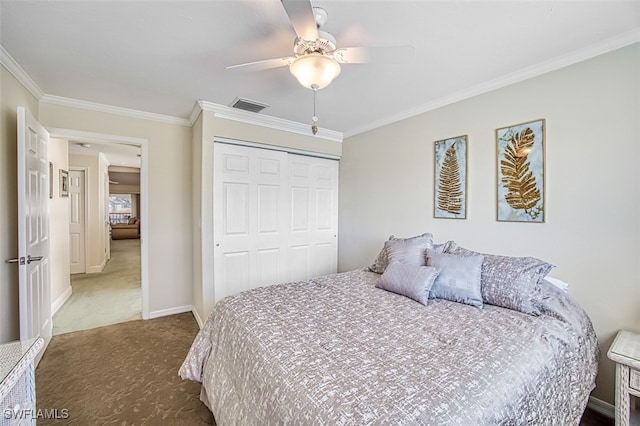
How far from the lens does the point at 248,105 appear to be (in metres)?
2.90

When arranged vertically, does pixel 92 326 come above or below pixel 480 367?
below

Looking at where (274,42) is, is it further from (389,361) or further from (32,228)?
(32,228)

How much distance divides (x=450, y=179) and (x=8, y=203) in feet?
12.3

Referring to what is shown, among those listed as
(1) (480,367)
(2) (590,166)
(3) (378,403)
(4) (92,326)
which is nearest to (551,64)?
(2) (590,166)

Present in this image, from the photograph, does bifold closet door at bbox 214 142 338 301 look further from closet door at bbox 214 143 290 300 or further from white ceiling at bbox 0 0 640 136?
white ceiling at bbox 0 0 640 136

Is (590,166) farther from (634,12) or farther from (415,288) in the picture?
(415,288)

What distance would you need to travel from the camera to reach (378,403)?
0.92m

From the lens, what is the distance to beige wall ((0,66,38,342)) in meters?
1.98

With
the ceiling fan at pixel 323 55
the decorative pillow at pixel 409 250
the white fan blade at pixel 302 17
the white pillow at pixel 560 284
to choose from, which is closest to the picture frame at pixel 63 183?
the ceiling fan at pixel 323 55

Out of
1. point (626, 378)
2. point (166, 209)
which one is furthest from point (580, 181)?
point (166, 209)

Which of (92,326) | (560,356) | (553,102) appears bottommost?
(92,326)

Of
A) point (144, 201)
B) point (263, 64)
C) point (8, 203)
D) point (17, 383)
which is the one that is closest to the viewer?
point (17, 383)

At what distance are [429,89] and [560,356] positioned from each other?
218 centimetres

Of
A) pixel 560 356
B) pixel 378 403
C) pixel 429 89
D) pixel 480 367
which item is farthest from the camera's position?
pixel 429 89
